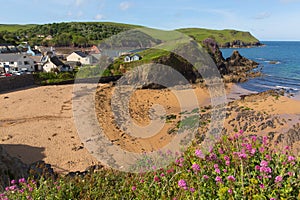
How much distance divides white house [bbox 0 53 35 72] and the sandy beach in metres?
13.3

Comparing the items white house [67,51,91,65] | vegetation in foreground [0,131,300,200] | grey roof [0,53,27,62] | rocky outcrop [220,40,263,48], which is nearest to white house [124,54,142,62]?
white house [67,51,91,65]

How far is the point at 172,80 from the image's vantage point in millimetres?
27188

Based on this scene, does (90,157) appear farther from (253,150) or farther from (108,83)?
(108,83)

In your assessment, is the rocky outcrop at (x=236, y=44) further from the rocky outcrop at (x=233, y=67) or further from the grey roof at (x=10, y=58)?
the grey roof at (x=10, y=58)

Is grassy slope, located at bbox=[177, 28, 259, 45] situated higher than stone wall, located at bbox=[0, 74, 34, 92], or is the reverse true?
grassy slope, located at bbox=[177, 28, 259, 45]

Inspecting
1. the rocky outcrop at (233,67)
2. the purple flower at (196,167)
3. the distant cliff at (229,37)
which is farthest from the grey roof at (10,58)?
the distant cliff at (229,37)

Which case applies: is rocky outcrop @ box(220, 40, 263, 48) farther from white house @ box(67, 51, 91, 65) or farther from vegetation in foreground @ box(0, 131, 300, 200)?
vegetation in foreground @ box(0, 131, 300, 200)

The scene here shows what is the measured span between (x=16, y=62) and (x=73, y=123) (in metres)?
25.4

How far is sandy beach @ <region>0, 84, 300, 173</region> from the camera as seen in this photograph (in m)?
11.7

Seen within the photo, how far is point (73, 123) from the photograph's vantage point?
1667 centimetres

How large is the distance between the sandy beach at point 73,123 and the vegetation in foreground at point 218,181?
630 centimetres

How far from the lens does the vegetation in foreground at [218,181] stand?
2.06 meters

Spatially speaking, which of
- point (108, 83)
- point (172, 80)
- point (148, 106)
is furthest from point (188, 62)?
point (148, 106)

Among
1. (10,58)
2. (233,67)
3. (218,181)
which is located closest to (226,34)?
(233,67)
